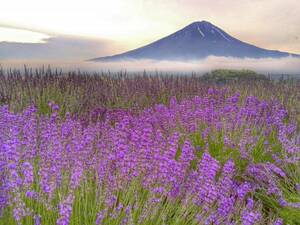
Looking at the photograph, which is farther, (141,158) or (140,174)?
(140,174)

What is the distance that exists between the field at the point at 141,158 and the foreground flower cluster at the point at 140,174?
0.05 feet

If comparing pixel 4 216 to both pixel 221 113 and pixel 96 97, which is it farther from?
pixel 96 97

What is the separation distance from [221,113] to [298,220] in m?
2.51

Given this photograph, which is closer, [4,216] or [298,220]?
[4,216]

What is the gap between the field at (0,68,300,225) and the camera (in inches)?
100

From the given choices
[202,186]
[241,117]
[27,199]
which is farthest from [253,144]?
[27,199]

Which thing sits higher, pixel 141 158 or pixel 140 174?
pixel 141 158

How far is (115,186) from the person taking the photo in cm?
284

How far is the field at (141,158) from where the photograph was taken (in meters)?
2.55

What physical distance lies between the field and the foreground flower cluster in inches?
0.6

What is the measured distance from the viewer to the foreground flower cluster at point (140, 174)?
2.45 metres

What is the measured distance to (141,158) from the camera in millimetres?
3070

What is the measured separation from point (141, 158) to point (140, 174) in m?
0.22

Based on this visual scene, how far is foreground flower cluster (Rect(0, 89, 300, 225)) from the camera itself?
2.45 meters
